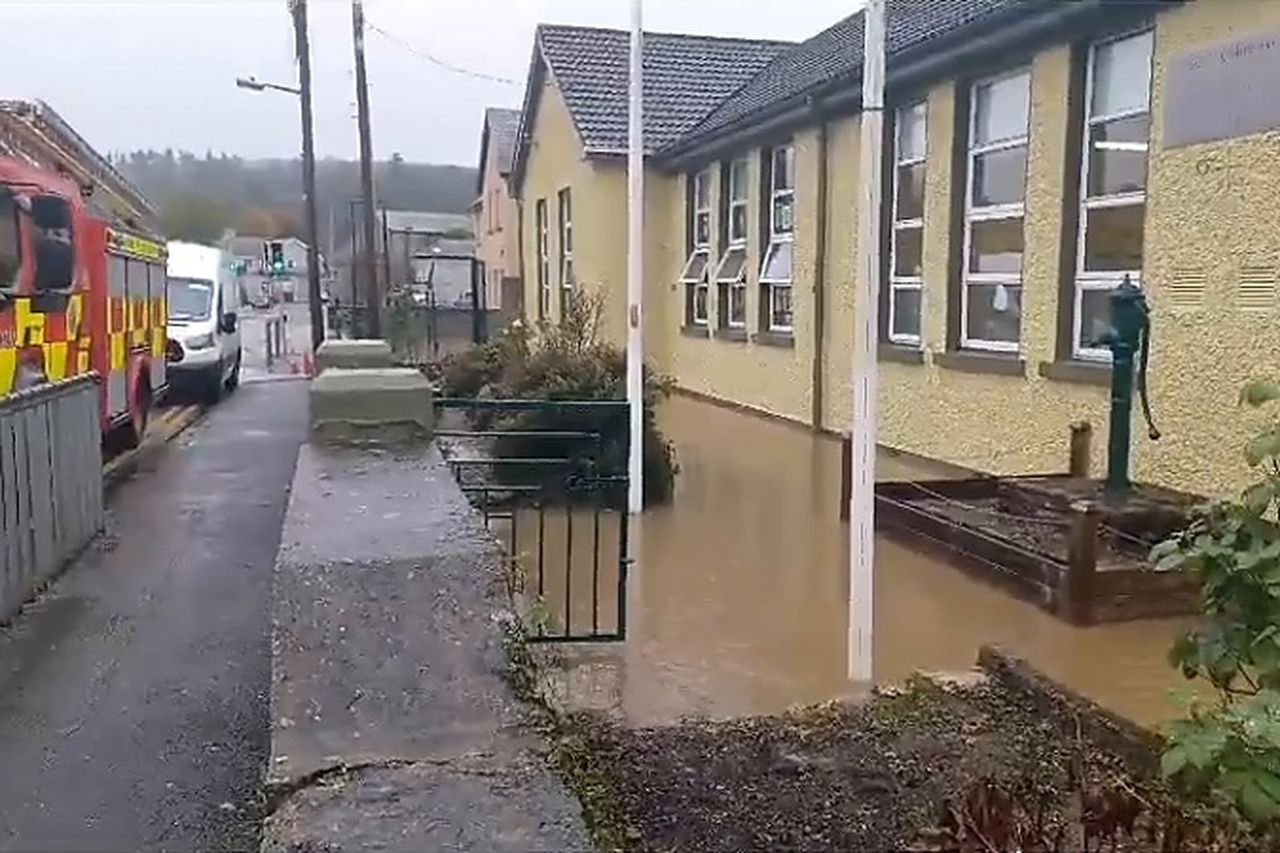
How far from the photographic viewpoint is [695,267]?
1955 centimetres

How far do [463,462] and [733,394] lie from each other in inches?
370

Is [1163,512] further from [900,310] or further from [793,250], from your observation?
[793,250]

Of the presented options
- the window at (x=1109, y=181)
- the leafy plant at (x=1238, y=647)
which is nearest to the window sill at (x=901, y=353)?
the window at (x=1109, y=181)

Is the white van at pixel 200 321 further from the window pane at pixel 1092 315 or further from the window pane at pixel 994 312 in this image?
the window pane at pixel 1092 315

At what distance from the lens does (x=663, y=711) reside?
5148 millimetres

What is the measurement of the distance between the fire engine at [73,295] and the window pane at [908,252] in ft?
24.4

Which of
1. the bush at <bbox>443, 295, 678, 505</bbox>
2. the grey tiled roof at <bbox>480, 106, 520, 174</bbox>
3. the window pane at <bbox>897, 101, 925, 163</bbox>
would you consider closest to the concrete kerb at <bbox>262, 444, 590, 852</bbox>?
the bush at <bbox>443, 295, 678, 505</bbox>

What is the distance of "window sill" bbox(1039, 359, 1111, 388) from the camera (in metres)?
8.91

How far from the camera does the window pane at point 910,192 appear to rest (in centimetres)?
1205

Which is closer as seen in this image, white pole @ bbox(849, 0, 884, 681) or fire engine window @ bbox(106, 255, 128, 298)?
white pole @ bbox(849, 0, 884, 681)

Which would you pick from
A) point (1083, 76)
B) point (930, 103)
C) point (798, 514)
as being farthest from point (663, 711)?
point (930, 103)

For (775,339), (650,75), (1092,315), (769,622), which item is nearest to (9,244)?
(769,622)

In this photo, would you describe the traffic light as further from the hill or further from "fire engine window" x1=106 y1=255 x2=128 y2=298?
"fire engine window" x1=106 y1=255 x2=128 y2=298

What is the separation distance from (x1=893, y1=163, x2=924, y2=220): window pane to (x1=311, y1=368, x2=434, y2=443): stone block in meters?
7.31
